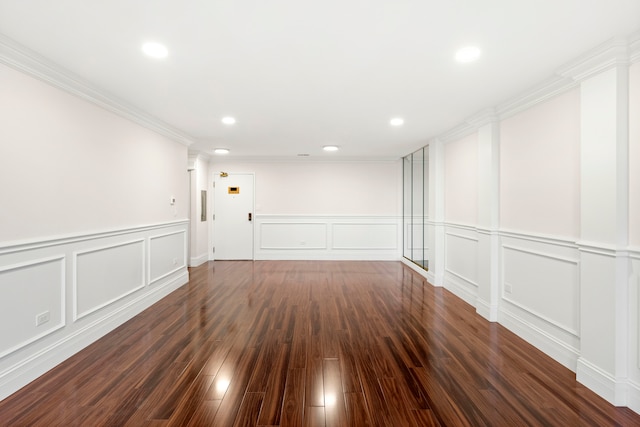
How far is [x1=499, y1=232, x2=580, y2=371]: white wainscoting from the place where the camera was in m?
2.68

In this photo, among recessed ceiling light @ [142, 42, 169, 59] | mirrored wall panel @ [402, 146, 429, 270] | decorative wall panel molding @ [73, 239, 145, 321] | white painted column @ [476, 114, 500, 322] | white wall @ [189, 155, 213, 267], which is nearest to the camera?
recessed ceiling light @ [142, 42, 169, 59]

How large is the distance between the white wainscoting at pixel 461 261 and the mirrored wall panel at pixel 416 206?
0.86 metres

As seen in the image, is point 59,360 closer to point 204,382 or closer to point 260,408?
point 204,382

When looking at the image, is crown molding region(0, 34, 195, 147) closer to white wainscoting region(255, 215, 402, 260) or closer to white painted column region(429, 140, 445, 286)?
white wainscoting region(255, 215, 402, 260)

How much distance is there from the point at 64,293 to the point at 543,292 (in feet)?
14.0

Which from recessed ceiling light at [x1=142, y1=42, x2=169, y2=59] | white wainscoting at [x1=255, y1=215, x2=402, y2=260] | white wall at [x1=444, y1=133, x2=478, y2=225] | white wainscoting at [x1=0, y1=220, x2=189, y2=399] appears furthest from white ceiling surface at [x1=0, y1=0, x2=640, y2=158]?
white wainscoting at [x1=255, y1=215, x2=402, y2=260]

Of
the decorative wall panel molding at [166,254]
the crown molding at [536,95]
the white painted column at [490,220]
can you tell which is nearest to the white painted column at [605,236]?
the crown molding at [536,95]

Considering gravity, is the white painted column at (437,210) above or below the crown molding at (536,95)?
below

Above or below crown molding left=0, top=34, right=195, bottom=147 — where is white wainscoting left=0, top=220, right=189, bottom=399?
below

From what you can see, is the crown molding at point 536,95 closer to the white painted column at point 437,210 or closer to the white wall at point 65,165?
the white painted column at point 437,210

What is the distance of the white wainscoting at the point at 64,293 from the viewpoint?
228 centimetres

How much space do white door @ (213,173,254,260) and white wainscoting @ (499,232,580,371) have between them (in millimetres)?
5497

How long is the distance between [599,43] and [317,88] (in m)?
2.13

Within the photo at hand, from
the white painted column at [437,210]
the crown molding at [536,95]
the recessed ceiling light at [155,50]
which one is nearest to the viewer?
the recessed ceiling light at [155,50]
